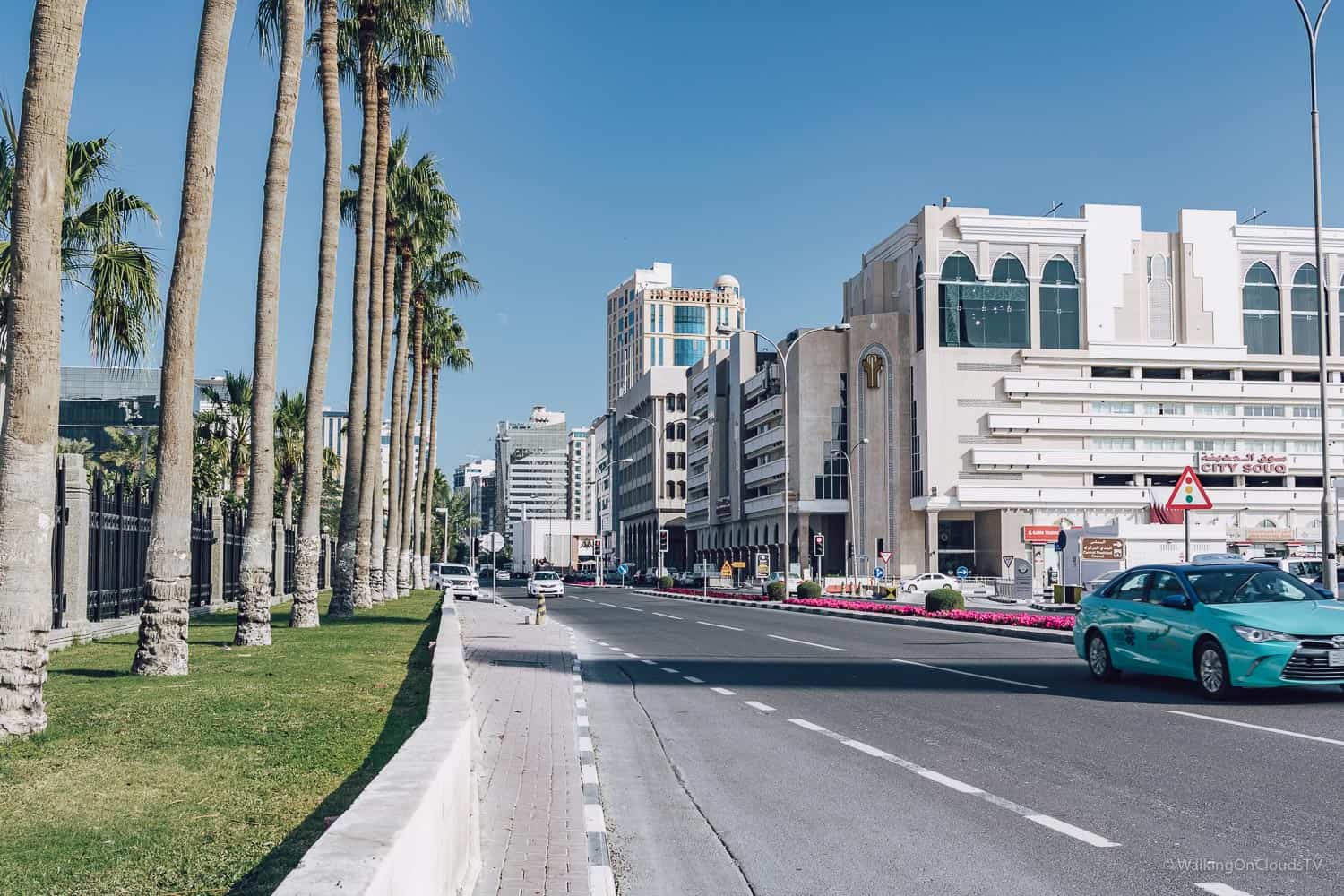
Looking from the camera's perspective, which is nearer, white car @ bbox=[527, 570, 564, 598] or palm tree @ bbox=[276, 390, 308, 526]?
palm tree @ bbox=[276, 390, 308, 526]

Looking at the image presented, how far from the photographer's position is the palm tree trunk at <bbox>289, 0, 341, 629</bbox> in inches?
954

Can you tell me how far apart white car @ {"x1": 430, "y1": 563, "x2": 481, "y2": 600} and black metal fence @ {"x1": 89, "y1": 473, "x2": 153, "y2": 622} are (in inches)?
1392

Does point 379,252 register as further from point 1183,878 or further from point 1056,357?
point 1056,357

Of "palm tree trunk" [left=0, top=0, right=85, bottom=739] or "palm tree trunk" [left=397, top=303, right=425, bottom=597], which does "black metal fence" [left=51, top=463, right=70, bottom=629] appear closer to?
"palm tree trunk" [left=0, top=0, right=85, bottom=739]

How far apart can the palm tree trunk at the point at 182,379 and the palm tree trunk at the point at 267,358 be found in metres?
4.29

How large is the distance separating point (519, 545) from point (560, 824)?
132449 mm

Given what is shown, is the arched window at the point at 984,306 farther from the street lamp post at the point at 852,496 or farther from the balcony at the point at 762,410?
the balcony at the point at 762,410

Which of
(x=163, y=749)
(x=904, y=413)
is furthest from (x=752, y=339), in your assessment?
(x=163, y=749)

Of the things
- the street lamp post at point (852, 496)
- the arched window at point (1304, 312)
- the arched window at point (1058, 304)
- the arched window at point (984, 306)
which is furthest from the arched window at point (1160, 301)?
the street lamp post at point (852, 496)

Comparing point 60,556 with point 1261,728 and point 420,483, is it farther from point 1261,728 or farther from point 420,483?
point 420,483

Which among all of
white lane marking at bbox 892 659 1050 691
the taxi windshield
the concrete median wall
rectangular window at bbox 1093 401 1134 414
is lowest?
white lane marking at bbox 892 659 1050 691

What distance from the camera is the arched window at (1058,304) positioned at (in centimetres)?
9262

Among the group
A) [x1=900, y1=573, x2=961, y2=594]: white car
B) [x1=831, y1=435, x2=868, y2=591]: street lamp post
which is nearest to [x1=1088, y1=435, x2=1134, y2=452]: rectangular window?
[x1=831, y1=435, x2=868, y2=591]: street lamp post

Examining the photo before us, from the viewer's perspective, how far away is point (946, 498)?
297 feet
